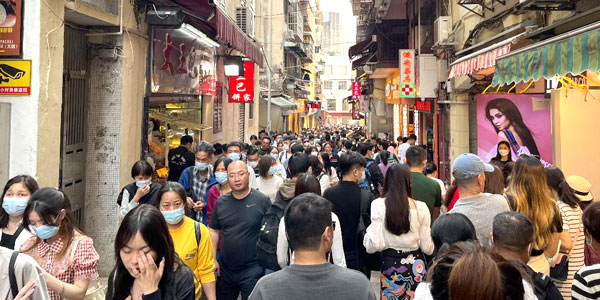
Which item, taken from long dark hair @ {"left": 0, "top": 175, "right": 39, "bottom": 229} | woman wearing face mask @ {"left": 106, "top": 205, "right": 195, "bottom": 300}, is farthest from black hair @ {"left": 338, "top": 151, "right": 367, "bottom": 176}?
long dark hair @ {"left": 0, "top": 175, "right": 39, "bottom": 229}

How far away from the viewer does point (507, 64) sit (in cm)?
693

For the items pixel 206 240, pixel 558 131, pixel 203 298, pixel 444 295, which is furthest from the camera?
pixel 558 131

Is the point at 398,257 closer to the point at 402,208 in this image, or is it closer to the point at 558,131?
the point at 402,208

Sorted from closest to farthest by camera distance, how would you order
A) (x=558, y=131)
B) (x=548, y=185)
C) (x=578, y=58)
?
(x=548, y=185)
(x=578, y=58)
(x=558, y=131)

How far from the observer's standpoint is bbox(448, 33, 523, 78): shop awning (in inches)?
317

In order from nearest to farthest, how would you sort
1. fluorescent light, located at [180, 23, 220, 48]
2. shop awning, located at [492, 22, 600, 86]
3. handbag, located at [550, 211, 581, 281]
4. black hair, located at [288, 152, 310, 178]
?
handbag, located at [550, 211, 581, 281] < shop awning, located at [492, 22, 600, 86] < black hair, located at [288, 152, 310, 178] < fluorescent light, located at [180, 23, 220, 48]

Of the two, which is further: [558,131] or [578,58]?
[558,131]

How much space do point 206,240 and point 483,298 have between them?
2284 mm

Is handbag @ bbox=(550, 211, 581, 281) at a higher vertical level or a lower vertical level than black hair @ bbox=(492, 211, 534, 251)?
lower

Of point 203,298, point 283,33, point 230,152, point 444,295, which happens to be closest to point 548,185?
point 444,295

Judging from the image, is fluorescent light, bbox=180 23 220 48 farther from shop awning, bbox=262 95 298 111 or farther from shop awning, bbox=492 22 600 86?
shop awning, bbox=262 95 298 111

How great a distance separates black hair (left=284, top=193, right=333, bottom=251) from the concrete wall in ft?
21.1

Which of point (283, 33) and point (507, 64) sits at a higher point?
point (283, 33)

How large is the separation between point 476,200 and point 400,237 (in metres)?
0.73
